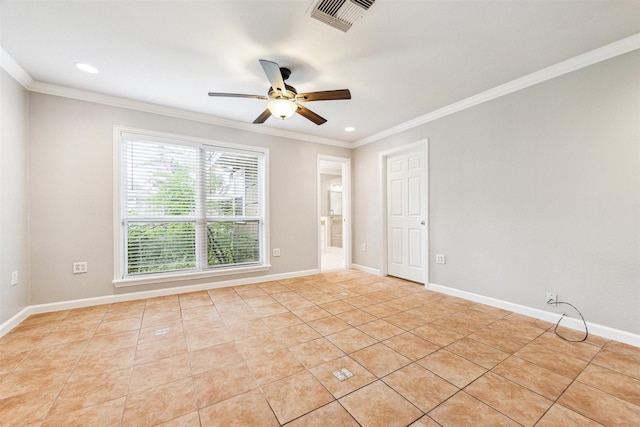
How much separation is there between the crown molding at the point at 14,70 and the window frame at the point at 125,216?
2.60ft

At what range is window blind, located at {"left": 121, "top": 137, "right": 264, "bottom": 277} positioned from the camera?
3299 mm

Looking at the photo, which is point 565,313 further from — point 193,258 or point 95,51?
point 95,51

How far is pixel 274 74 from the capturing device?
2094mm

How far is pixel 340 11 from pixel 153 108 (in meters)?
2.85

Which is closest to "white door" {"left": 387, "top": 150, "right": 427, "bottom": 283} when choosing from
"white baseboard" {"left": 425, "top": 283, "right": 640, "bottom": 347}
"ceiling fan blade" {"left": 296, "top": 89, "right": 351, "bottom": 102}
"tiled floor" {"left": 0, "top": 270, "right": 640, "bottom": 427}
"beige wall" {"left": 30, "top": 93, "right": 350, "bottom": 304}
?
"white baseboard" {"left": 425, "top": 283, "right": 640, "bottom": 347}

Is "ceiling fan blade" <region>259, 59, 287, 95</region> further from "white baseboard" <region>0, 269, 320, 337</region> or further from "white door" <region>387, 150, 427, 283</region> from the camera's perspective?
"white baseboard" <region>0, 269, 320, 337</region>

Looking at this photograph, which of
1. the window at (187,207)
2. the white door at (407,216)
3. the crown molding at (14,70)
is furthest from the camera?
the white door at (407,216)

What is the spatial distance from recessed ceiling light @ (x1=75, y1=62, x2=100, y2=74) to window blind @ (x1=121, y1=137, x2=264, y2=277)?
33.6 inches

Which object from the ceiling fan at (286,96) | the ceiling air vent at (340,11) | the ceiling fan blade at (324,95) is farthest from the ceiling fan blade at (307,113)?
the ceiling air vent at (340,11)

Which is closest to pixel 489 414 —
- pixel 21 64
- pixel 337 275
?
pixel 337 275

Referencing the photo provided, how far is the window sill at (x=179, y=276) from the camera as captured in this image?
3167 millimetres

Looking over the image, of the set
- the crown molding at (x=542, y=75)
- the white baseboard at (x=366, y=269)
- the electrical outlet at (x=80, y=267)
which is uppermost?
the crown molding at (x=542, y=75)

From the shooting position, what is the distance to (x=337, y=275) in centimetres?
452

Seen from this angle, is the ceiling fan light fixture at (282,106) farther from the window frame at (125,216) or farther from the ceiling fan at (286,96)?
the window frame at (125,216)
